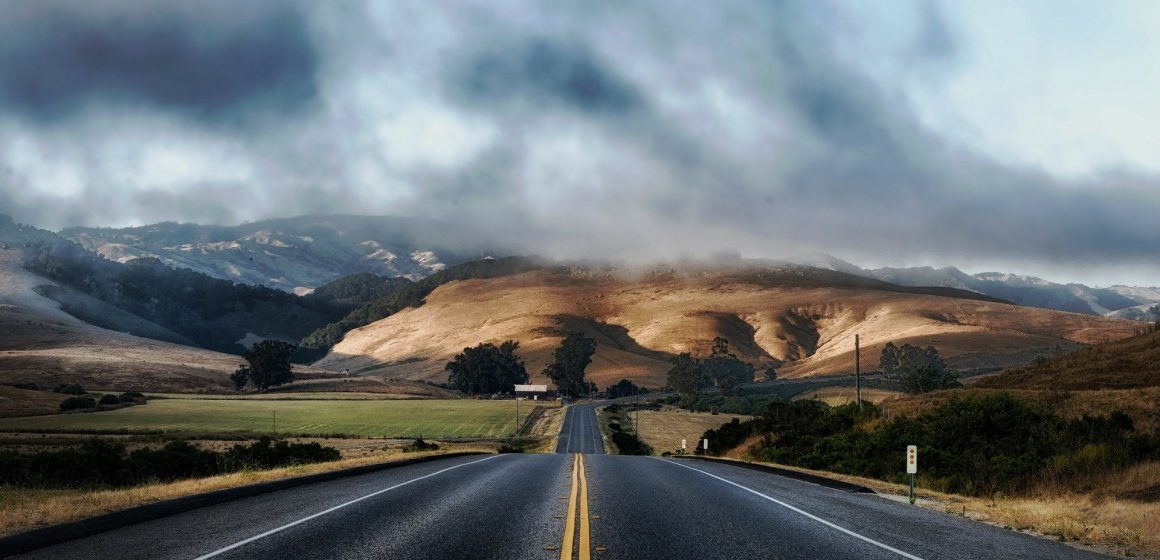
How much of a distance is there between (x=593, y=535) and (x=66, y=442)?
83.2 metres

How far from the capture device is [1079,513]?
18734 millimetres

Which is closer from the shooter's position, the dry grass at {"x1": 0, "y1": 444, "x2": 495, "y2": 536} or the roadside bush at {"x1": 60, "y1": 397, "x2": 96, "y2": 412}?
the dry grass at {"x1": 0, "y1": 444, "x2": 495, "y2": 536}

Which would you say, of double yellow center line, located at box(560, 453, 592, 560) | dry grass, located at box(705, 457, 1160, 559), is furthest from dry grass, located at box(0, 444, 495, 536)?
dry grass, located at box(705, 457, 1160, 559)

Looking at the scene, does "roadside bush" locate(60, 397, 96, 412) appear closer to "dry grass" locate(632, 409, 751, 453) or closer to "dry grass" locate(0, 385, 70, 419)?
"dry grass" locate(0, 385, 70, 419)

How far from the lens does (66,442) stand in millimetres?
79250

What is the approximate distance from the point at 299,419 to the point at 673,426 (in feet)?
206

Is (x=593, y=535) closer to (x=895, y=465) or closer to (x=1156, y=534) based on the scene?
(x=1156, y=534)

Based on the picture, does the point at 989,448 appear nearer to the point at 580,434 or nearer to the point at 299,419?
the point at 580,434

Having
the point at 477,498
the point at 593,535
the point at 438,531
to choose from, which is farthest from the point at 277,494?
the point at 593,535

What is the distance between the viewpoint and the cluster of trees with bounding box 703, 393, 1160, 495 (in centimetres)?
2550

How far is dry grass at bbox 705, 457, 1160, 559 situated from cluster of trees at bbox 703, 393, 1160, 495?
175 cm

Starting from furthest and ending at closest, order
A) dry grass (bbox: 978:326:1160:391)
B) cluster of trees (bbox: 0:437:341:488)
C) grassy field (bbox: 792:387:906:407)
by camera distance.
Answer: grassy field (bbox: 792:387:906:407) → dry grass (bbox: 978:326:1160:391) → cluster of trees (bbox: 0:437:341:488)

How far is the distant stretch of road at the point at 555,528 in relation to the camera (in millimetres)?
12305

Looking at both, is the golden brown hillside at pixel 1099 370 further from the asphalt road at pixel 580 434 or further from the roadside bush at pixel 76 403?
the roadside bush at pixel 76 403
